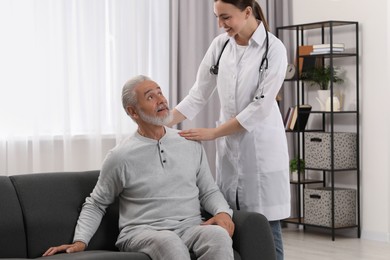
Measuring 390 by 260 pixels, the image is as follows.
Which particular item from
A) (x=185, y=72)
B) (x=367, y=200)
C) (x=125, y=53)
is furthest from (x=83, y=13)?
(x=367, y=200)

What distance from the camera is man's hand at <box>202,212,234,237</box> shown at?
326 cm

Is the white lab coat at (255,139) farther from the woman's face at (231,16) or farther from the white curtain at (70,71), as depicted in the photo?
the white curtain at (70,71)

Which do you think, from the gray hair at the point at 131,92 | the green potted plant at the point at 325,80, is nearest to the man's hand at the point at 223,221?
the gray hair at the point at 131,92

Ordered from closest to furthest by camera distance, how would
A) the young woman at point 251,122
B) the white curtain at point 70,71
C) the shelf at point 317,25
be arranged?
the young woman at point 251,122, the white curtain at point 70,71, the shelf at point 317,25

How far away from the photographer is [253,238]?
330 centimetres

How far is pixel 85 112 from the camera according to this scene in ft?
18.1

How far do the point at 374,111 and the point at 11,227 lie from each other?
338 cm

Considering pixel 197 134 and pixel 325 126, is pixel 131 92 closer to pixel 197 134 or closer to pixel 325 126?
pixel 197 134

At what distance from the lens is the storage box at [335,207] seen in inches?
235

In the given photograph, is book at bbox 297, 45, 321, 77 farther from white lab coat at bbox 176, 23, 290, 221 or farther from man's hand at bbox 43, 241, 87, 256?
man's hand at bbox 43, 241, 87, 256

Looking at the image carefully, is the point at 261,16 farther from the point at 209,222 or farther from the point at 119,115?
the point at 119,115

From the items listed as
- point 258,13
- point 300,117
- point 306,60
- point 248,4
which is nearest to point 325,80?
point 306,60

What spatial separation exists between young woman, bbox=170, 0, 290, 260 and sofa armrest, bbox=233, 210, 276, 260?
0.14m

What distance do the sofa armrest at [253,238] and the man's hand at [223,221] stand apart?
0.04 meters
